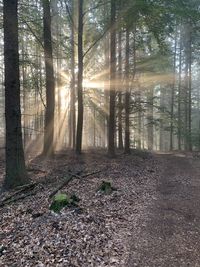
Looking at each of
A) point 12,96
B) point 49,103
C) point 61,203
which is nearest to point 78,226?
point 61,203

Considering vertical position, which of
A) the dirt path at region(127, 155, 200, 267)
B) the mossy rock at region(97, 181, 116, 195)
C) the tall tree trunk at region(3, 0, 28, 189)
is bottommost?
the dirt path at region(127, 155, 200, 267)

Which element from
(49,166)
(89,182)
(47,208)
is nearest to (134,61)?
(49,166)

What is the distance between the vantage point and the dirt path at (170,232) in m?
5.58

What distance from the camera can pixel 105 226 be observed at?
679 cm

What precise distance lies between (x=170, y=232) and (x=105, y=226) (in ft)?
4.90

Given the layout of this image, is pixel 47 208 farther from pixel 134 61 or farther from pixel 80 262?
pixel 134 61

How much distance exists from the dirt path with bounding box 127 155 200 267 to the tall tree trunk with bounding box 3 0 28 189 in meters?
4.64

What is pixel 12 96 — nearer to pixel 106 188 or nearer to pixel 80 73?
pixel 106 188

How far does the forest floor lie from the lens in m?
5.54

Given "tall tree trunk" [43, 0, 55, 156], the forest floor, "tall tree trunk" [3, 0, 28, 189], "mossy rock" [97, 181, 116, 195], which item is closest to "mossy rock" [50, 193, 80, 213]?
the forest floor

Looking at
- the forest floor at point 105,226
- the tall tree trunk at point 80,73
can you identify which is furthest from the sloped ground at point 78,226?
the tall tree trunk at point 80,73

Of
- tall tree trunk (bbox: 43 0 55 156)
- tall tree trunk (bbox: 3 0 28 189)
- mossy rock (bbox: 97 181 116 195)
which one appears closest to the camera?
mossy rock (bbox: 97 181 116 195)

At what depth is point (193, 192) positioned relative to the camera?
10258mm

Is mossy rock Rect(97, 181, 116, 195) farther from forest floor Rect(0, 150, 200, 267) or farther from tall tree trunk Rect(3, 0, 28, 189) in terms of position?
tall tree trunk Rect(3, 0, 28, 189)
